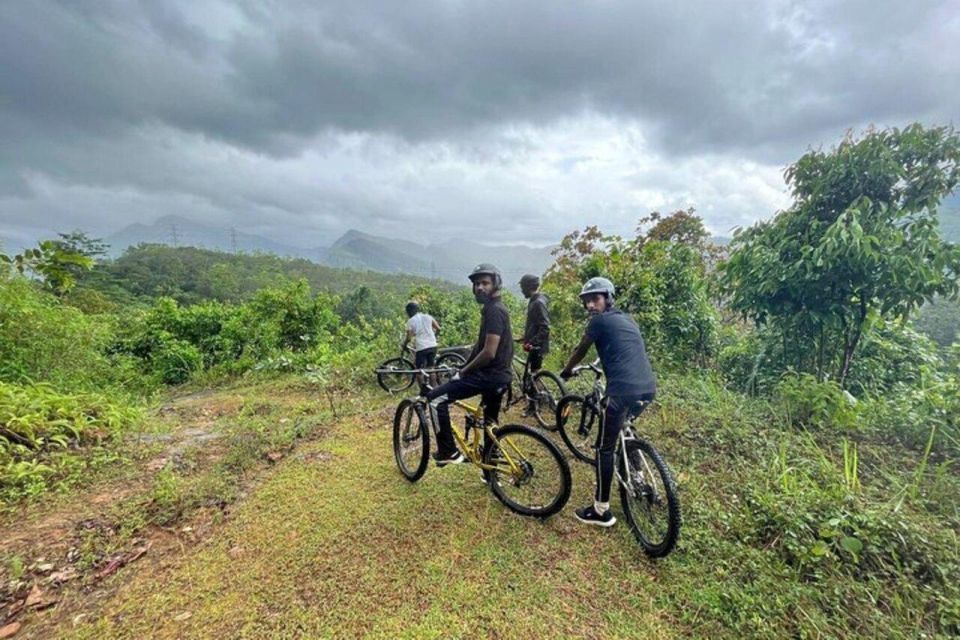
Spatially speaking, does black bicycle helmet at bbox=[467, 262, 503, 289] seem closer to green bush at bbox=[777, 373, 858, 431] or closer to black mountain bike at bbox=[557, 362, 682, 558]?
black mountain bike at bbox=[557, 362, 682, 558]

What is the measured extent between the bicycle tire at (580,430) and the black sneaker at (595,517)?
2.93 ft

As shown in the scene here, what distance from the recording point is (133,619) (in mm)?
2338

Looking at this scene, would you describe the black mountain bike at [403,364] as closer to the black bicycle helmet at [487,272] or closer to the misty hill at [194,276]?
the black bicycle helmet at [487,272]

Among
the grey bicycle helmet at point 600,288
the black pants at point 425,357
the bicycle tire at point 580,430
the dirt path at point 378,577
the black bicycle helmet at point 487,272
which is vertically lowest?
the dirt path at point 378,577

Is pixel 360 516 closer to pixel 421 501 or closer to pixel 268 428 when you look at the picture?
pixel 421 501

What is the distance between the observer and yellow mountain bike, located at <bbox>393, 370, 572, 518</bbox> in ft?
10.2

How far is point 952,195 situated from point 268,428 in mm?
9231

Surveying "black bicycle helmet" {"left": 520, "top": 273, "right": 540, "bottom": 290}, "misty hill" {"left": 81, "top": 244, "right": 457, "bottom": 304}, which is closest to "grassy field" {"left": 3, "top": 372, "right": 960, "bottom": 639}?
"black bicycle helmet" {"left": 520, "top": 273, "right": 540, "bottom": 290}

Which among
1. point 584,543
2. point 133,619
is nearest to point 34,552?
point 133,619

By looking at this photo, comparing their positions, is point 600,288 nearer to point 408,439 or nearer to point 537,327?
point 537,327

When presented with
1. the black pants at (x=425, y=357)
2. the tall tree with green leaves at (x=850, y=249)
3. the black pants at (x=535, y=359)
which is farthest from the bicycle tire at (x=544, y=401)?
the tall tree with green leaves at (x=850, y=249)

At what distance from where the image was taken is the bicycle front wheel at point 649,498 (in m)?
2.60

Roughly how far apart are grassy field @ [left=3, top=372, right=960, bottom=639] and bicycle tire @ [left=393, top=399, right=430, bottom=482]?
0.60ft

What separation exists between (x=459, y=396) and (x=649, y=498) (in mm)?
1705
